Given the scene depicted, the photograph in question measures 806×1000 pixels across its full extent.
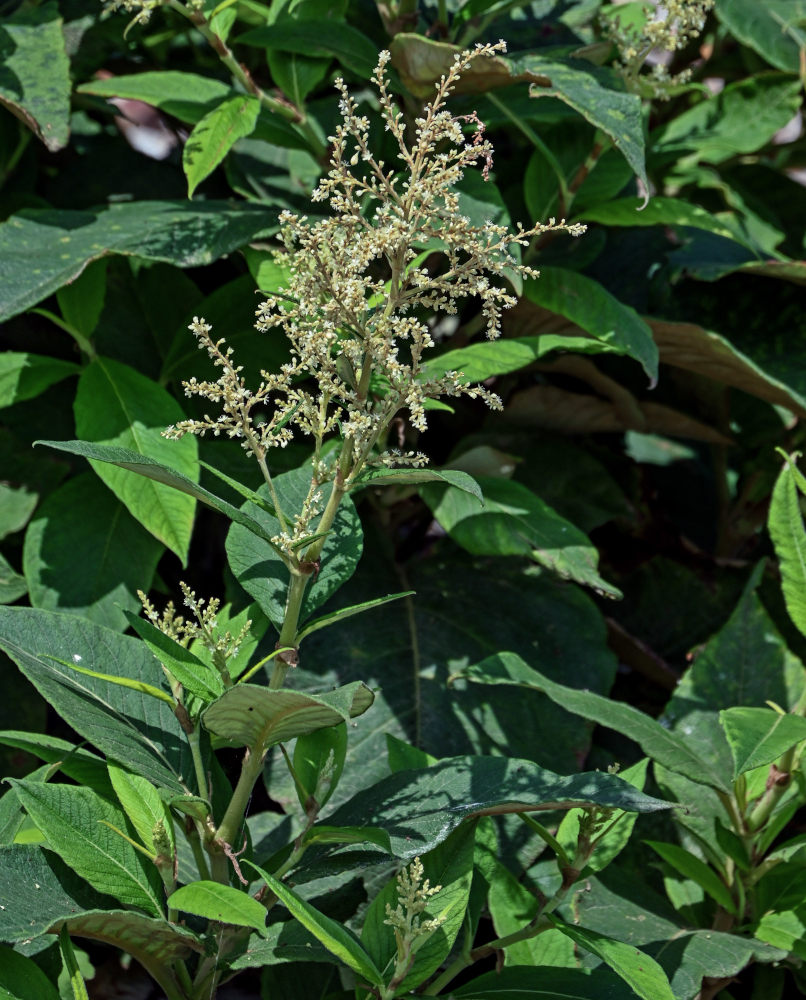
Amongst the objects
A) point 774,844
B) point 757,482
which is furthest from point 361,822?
point 757,482

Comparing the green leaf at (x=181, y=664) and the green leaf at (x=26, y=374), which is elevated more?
the green leaf at (x=181, y=664)

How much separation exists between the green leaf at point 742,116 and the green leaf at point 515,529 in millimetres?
688

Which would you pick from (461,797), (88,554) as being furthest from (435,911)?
(88,554)

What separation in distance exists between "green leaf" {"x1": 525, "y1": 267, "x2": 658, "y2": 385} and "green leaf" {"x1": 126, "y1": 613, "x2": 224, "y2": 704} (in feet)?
2.12

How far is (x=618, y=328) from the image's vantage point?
137 cm

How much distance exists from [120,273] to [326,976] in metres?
1.01

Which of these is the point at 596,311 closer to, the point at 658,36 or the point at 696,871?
the point at 658,36

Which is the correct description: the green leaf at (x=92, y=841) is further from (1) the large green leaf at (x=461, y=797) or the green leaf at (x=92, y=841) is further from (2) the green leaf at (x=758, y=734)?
(2) the green leaf at (x=758, y=734)

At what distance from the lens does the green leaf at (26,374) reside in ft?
4.48

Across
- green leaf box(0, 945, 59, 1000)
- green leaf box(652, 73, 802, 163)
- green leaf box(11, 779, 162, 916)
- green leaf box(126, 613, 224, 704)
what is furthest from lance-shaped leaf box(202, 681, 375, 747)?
green leaf box(652, 73, 802, 163)

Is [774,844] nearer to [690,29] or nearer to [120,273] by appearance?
[690,29]

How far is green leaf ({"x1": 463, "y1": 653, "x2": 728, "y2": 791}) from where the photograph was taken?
1.16 meters

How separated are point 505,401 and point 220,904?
101cm

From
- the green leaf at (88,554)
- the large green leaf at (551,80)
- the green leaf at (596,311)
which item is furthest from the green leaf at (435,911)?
the large green leaf at (551,80)
